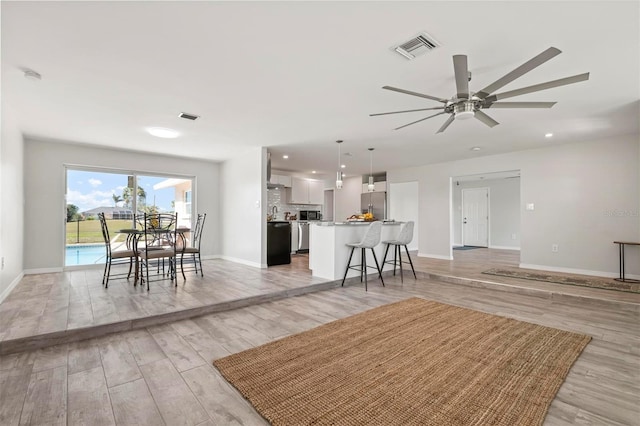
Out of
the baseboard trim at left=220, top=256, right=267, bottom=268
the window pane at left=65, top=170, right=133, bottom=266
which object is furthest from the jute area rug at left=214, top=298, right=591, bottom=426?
the window pane at left=65, top=170, right=133, bottom=266

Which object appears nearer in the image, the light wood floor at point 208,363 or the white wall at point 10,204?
the light wood floor at point 208,363

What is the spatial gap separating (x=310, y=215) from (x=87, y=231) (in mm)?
5309

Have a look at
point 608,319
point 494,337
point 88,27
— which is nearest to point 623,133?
point 608,319

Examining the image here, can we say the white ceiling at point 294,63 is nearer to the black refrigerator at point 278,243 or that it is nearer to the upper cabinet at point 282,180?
the black refrigerator at point 278,243

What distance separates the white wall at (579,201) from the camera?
484 cm

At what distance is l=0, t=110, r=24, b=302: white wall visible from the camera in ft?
11.5

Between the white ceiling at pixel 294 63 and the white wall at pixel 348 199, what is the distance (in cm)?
478

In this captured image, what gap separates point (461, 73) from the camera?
2.17 metres

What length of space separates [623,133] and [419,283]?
403 cm

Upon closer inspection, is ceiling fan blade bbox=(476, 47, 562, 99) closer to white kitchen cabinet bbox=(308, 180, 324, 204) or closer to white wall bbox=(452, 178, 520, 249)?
white kitchen cabinet bbox=(308, 180, 324, 204)

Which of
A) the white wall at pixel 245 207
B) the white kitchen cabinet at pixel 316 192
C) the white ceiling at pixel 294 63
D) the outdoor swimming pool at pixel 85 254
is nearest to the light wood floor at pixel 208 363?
the outdoor swimming pool at pixel 85 254

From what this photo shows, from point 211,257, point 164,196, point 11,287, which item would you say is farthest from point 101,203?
point 211,257

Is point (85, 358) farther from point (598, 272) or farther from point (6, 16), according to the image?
point (598, 272)

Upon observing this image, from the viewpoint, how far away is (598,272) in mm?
5078
